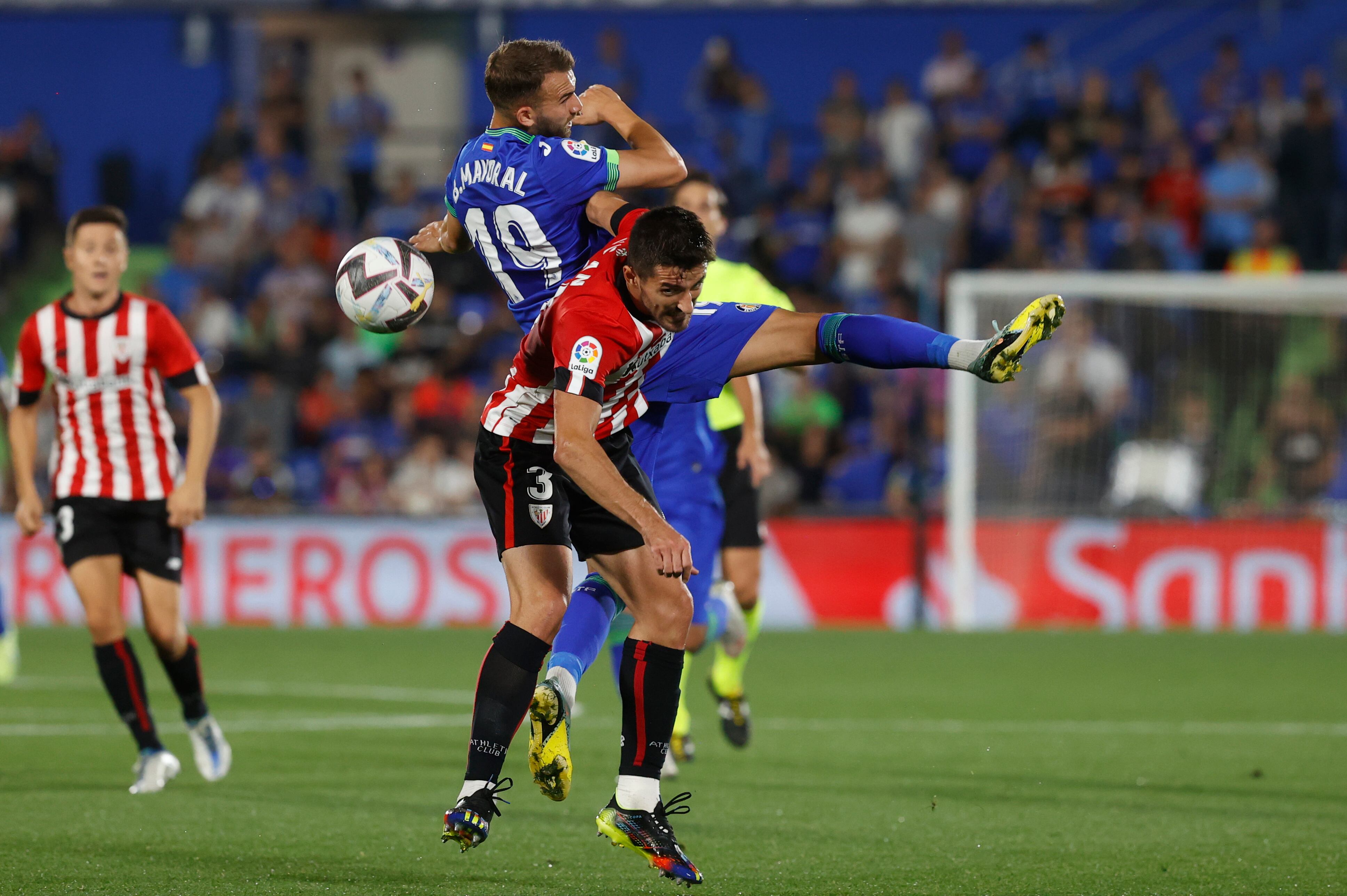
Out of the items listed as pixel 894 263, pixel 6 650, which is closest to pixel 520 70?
pixel 6 650

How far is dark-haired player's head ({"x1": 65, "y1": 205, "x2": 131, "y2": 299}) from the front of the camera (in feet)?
22.4

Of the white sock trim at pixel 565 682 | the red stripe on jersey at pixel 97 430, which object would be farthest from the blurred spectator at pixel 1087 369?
the white sock trim at pixel 565 682

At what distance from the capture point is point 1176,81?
766 inches

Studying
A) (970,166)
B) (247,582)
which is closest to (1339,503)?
(970,166)

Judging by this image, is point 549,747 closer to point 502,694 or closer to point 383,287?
point 502,694

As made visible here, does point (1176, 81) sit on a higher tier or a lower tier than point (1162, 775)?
higher

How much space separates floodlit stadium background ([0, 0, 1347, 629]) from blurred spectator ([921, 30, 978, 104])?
4cm

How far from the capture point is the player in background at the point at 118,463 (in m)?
6.82

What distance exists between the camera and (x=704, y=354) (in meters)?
5.34

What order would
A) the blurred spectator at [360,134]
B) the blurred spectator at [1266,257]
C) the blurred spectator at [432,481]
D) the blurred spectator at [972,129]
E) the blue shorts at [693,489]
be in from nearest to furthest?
the blue shorts at [693,489]
the blurred spectator at [432,481]
the blurred spectator at [1266,257]
the blurred spectator at [972,129]
the blurred spectator at [360,134]

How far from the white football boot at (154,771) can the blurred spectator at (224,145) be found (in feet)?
43.7

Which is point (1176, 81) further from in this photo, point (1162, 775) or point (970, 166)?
point (1162, 775)

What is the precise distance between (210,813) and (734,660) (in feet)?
8.63

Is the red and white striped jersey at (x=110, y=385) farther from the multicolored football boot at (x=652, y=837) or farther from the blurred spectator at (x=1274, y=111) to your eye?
the blurred spectator at (x=1274, y=111)
